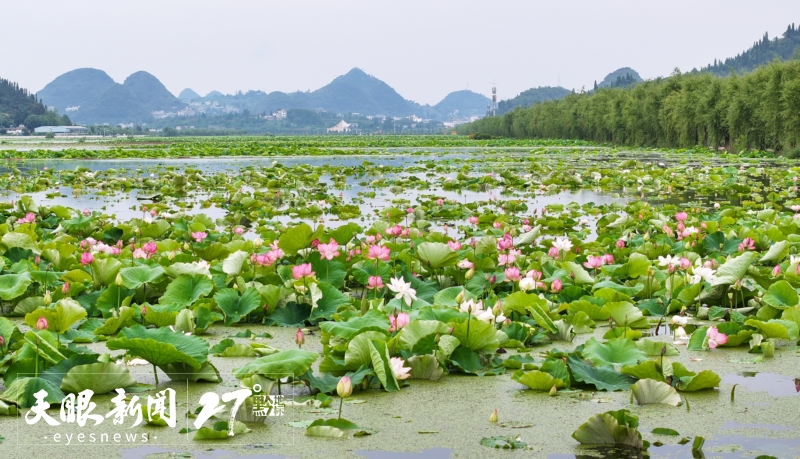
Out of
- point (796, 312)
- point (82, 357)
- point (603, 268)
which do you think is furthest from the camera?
point (603, 268)

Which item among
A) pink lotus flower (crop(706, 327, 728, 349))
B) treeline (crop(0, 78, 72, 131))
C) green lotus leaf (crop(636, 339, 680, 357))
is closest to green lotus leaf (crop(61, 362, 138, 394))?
green lotus leaf (crop(636, 339, 680, 357))

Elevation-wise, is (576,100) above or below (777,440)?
above

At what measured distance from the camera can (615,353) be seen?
10.3 feet

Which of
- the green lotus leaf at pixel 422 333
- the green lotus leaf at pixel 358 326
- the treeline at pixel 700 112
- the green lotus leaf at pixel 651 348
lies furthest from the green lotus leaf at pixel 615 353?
the treeline at pixel 700 112

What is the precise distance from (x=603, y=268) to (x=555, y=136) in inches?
2435

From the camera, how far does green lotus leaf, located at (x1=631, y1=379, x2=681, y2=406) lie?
2707mm

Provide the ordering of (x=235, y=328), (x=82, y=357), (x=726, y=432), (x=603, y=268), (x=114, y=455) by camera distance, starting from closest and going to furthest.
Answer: (x=114, y=455) < (x=726, y=432) < (x=82, y=357) < (x=235, y=328) < (x=603, y=268)

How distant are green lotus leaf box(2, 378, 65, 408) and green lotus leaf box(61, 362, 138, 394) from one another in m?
0.07

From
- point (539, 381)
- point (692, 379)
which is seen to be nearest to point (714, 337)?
point (692, 379)

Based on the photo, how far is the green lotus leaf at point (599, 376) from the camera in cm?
289

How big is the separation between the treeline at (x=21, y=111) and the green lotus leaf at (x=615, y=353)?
417 feet

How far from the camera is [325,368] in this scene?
3027mm

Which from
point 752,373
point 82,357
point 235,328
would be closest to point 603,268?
point 752,373

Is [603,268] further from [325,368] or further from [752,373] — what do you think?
[325,368]
